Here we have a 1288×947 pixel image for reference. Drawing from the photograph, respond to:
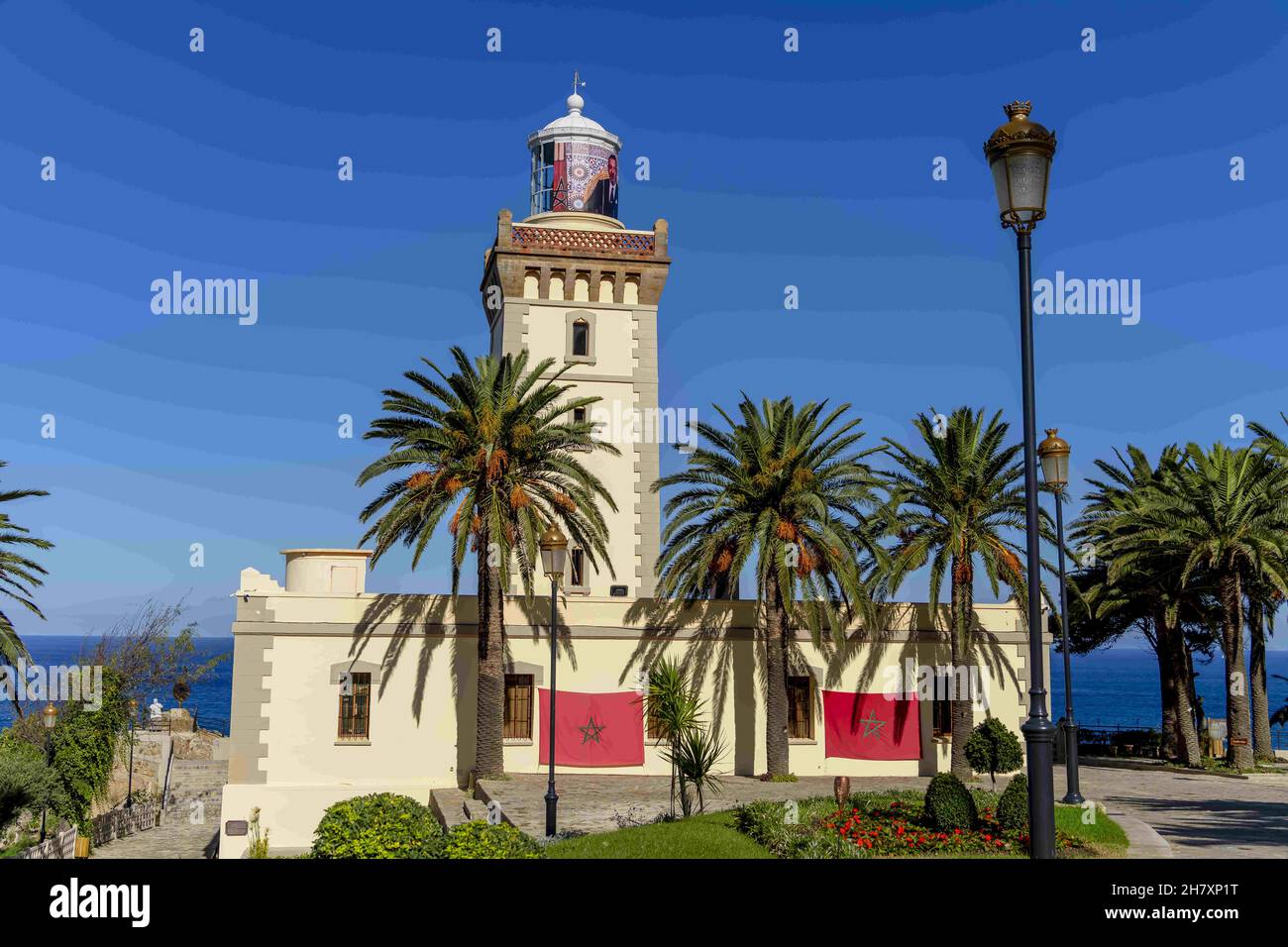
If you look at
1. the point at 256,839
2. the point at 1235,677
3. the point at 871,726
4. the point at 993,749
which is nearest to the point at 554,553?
the point at 256,839

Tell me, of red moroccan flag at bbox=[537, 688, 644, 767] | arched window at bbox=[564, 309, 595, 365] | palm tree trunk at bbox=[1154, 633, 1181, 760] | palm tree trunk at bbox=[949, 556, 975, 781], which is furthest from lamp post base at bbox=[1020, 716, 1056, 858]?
palm tree trunk at bbox=[1154, 633, 1181, 760]

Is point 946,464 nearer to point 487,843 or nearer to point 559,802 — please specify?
point 559,802

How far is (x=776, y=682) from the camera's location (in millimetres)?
31609

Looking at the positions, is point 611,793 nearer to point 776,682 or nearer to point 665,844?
point 776,682

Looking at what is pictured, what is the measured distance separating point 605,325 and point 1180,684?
21.4 meters

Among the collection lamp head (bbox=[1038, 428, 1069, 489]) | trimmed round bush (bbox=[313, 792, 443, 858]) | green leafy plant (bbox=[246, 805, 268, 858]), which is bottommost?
green leafy plant (bbox=[246, 805, 268, 858])

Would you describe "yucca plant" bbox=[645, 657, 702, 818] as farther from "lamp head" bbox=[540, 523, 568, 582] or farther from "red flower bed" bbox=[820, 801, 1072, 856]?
"red flower bed" bbox=[820, 801, 1072, 856]

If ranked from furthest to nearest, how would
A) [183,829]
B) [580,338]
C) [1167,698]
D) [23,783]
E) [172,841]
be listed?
[1167,698] < [580,338] < [183,829] < [172,841] < [23,783]

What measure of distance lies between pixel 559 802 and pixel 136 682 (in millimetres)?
25022

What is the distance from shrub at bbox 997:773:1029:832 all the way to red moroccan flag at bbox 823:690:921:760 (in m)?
12.3

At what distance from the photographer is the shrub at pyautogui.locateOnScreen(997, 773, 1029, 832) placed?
2005cm

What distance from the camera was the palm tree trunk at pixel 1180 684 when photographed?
3838cm

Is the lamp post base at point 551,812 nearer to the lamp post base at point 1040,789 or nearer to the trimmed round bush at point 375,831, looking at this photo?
the trimmed round bush at point 375,831
